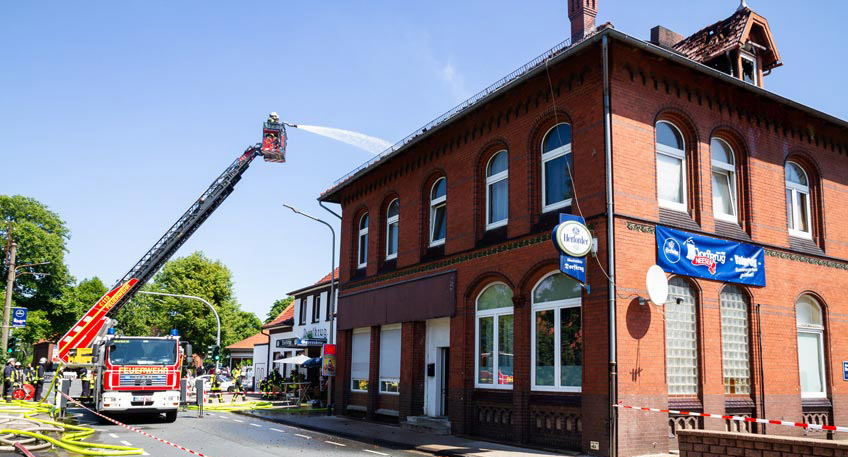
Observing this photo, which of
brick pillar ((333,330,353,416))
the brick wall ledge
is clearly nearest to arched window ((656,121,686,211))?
the brick wall ledge

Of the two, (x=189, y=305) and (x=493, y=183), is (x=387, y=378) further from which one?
(x=189, y=305)

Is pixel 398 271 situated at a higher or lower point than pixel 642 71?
lower

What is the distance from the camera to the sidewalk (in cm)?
1387

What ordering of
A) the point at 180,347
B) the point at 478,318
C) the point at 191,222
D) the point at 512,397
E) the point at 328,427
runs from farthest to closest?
1. the point at 191,222
2. the point at 180,347
3. the point at 328,427
4. the point at 478,318
5. the point at 512,397

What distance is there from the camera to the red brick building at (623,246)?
13.7 metres

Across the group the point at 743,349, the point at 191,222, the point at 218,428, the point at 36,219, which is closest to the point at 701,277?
the point at 743,349

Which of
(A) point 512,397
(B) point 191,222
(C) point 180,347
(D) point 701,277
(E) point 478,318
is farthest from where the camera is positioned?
(B) point 191,222

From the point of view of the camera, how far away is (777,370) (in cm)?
1547

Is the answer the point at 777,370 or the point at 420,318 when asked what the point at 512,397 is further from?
the point at 777,370

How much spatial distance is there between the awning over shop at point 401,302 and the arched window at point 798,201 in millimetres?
8762

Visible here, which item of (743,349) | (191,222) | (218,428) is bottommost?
(218,428)

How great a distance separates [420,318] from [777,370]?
9084mm

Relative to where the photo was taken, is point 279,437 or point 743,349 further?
point 279,437

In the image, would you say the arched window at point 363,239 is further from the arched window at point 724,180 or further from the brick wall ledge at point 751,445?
the brick wall ledge at point 751,445
